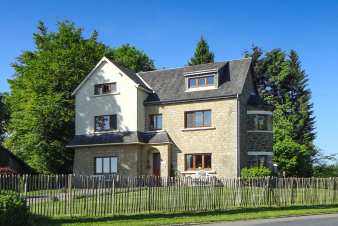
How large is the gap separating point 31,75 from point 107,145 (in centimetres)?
1377

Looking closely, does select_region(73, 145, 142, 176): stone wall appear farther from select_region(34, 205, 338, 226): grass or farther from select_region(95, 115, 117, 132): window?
select_region(34, 205, 338, 226): grass

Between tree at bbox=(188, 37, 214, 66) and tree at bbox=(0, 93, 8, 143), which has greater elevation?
tree at bbox=(188, 37, 214, 66)

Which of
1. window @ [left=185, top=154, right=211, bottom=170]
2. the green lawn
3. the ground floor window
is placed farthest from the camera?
window @ [left=185, top=154, right=211, bottom=170]

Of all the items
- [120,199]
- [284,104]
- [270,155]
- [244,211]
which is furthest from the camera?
[284,104]

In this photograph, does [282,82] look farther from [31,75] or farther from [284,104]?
[31,75]

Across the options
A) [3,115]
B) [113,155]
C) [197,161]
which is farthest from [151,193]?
[3,115]

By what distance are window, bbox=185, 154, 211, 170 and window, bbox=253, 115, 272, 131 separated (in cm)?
432

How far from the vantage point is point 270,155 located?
3984cm

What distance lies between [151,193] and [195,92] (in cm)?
1822

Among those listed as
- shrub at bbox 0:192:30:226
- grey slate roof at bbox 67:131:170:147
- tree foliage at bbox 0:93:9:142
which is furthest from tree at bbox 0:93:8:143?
shrub at bbox 0:192:30:226

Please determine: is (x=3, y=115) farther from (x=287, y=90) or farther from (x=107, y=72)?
(x=287, y=90)

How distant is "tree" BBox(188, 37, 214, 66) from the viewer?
6694 cm

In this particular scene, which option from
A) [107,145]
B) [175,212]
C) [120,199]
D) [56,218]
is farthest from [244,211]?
[107,145]

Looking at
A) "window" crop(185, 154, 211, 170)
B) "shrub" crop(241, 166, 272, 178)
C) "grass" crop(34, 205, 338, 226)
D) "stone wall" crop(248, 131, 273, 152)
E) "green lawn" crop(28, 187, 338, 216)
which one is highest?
"stone wall" crop(248, 131, 273, 152)
